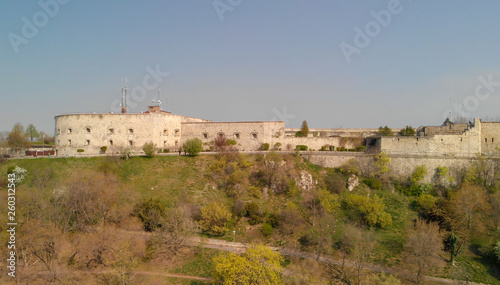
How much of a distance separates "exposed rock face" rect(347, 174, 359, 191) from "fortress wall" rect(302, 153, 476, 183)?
2094mm

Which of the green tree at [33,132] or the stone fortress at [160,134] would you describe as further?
the green tree at [33,132]

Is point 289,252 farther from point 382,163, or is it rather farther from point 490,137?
point 490,137

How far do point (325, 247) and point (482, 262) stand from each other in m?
10.7

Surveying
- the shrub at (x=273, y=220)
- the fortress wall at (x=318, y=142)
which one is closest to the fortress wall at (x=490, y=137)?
the fortress wall at (x=318, y=142)

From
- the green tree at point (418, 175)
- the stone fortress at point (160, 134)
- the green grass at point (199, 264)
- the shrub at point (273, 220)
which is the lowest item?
the green grass at point (199, 264)

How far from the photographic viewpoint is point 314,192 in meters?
30.5

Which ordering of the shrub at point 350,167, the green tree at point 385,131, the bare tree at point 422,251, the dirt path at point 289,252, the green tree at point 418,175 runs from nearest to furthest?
1. the bare tree at point 422,251
2. the dirt path at point 289,252
3. the green tree at point 418,175
4. the shrub at point 350,167
5. the green tree at point 385,131

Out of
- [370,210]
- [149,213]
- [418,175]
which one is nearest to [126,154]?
[149,213]

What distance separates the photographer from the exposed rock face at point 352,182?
31594 millimetres

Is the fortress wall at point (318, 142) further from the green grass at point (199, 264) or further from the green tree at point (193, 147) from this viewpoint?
the green grass at point (199, 264)

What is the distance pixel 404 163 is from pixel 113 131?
1289 inches

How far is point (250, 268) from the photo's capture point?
18344mm

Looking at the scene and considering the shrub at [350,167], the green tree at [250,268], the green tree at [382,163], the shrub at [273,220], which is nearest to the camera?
the green tree at [250,268]

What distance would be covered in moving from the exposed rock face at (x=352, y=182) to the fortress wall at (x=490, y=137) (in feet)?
47.7
